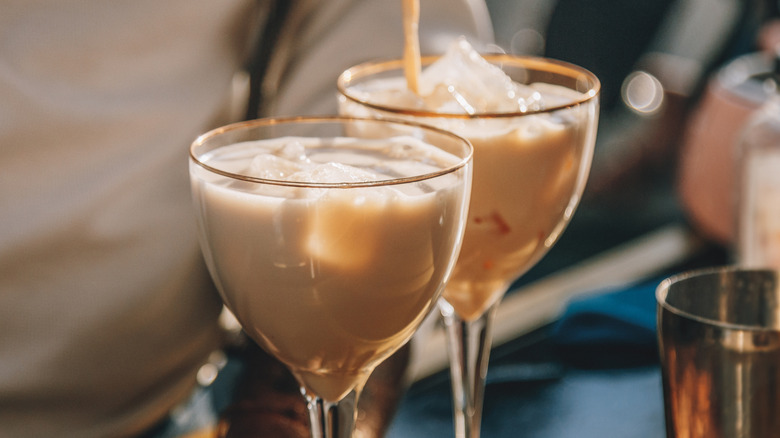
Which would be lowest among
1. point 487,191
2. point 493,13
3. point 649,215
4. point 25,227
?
point 649,215

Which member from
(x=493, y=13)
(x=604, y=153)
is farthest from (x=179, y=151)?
(x=493, y=13)

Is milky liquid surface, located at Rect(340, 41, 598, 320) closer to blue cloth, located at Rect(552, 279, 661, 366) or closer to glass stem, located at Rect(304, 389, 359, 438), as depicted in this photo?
glass stem, located at Rect(304, 389, 359, 438)

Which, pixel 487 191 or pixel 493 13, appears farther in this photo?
pixel 493 13

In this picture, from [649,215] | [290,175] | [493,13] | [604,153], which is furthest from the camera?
[493,13]

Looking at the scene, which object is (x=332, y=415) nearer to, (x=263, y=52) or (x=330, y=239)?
(x=330, y=239)

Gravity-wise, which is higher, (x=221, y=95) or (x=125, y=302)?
(x=221, y=95)

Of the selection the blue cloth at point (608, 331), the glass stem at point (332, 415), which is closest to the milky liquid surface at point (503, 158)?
the glass stem at point (332, 415)

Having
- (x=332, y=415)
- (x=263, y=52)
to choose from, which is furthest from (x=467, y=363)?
(x=263, y=52)

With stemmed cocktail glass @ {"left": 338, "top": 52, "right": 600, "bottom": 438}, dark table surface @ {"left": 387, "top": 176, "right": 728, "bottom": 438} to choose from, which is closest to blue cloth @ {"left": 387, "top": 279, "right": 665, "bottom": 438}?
dark table surface @ {"left": 387, "top": 176, "right": 728, "bottom": 438}

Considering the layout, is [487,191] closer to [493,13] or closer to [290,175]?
[290,175]
